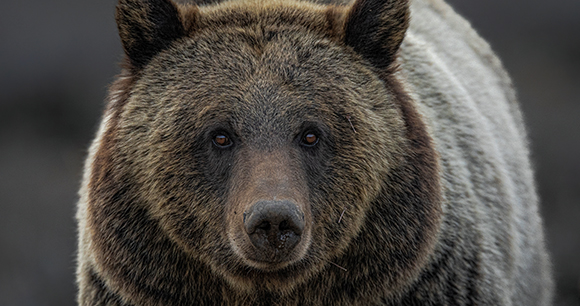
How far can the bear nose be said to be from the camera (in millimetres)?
3877

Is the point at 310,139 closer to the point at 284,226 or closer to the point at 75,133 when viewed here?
A: the point at 284,226

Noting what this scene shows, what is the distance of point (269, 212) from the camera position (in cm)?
387

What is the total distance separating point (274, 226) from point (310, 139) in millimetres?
730

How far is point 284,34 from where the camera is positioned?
184 inches

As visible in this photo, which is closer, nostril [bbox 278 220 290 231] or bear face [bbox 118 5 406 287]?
nostril [bbox 278 220 290 231]

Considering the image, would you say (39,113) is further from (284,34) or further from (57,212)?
(284,34)

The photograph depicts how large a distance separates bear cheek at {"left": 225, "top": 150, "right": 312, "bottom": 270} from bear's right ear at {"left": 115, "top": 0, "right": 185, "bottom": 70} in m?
1.01

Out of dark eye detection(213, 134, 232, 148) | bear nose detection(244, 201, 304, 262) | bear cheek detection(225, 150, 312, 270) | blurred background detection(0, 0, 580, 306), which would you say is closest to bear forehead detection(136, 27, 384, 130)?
dark eye detection(213, 134, 232, 148)

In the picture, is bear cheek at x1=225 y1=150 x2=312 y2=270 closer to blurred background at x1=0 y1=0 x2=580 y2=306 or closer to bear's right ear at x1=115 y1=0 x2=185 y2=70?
bear's right ear at x1=115 y1=0 x2=185 y2=70

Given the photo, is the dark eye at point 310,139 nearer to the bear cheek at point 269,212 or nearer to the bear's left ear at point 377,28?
the bear cheek at point 269,212

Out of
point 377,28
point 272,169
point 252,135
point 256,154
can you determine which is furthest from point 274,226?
point 377,28

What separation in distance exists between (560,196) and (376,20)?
8.23m

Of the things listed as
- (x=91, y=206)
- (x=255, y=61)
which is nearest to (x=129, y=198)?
(x=91, y=206)

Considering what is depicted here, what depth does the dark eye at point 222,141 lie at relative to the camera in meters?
4.41
